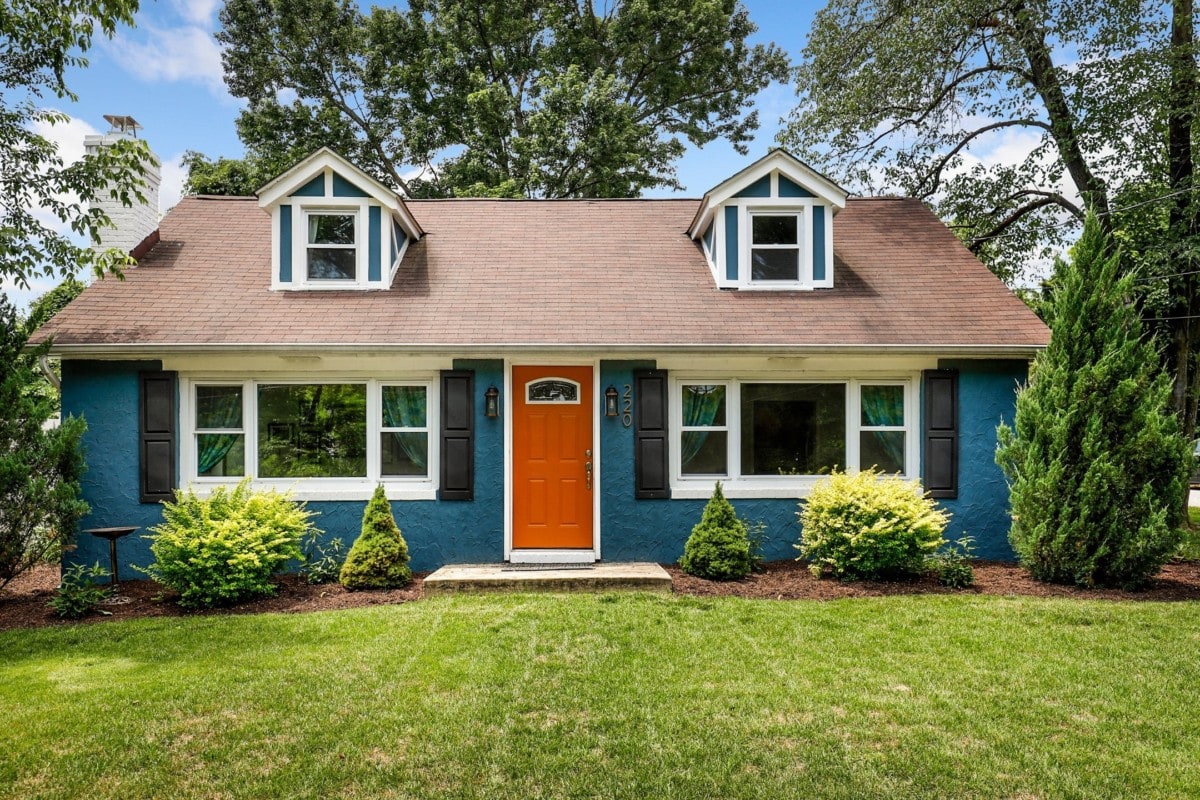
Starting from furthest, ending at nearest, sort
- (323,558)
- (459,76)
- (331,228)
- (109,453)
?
(459,76) → (331,228) → (323,558) → (109,453)

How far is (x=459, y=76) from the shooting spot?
20.4 metres

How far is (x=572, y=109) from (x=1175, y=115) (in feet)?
40.0

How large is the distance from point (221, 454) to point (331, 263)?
285 cm

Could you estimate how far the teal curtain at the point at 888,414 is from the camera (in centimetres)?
916

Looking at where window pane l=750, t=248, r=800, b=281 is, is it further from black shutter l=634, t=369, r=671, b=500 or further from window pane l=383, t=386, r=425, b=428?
window pane l=383, t=386, r=425, b=428

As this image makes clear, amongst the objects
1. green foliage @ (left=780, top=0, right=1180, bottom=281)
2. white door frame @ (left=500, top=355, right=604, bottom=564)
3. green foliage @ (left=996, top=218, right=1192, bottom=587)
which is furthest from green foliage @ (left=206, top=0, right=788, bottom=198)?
green foliage @ (left=996, top=218, right=1192, bottom=587)

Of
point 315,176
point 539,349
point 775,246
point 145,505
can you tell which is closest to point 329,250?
point 315,176

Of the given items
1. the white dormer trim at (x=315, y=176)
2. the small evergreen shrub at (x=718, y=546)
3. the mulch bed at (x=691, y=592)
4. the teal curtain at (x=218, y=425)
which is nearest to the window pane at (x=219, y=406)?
the teal curtain at (x=218, y=425)

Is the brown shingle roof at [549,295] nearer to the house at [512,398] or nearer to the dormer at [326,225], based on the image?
the house at [512,398]

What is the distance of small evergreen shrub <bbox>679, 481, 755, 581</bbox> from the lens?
7891mm

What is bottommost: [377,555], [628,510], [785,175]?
[377,555]

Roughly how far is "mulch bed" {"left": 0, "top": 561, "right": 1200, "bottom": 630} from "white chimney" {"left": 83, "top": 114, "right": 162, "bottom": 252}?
5964mm

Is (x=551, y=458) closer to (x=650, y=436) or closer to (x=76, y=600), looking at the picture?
(x=650, y=436)

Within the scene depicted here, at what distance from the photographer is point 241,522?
24.1 feet
